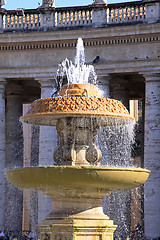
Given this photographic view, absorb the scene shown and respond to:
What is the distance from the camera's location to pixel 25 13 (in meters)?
48.0

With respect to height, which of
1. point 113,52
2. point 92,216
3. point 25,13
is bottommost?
point 92,216

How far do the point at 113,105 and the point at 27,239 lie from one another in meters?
19.6

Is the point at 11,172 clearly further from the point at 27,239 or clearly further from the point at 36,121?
the point at 27,239

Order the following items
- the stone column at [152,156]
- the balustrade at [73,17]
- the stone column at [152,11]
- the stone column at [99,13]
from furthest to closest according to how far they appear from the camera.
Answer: the balustrade at [73,17], the stone column at [99,13], the stone column at [152,11], the stone column at [152,156]

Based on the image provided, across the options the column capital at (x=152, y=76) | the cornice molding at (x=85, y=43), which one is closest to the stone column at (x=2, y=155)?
the cornice molding at (x=85, y=43)

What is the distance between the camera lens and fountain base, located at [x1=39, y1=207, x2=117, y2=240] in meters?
24.6

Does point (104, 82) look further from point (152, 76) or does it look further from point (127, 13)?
point (127, 13)

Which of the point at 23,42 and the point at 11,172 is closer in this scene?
the point at 11,172

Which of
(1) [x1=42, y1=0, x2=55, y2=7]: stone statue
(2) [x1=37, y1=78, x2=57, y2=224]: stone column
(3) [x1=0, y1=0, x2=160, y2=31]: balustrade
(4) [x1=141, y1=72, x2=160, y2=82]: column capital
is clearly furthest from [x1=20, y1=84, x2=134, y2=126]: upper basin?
(1) [x1=42, y1=0, x2=55, y2=7]: stone statue

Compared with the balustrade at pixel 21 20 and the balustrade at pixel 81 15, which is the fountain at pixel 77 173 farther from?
the balustrade at pixel 21 20

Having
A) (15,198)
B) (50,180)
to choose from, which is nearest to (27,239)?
A: (15,198)

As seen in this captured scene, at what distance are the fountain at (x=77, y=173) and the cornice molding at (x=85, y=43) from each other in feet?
55.4

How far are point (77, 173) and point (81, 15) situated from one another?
23385 millimetres

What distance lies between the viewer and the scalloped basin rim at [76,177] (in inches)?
941
